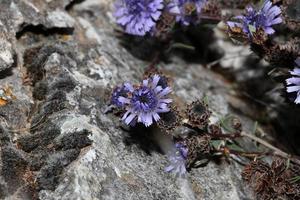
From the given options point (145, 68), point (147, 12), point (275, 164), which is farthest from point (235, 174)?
point (147, 12)

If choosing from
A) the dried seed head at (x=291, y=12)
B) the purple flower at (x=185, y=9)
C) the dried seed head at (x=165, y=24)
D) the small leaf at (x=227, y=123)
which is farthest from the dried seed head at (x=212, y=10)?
the small leaf at (x=227, y=123)

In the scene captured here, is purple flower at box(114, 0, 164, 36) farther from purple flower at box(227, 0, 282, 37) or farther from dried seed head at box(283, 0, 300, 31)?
dried seed head at box(283, 0, 300, 31)

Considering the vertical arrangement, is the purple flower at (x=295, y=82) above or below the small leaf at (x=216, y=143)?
above

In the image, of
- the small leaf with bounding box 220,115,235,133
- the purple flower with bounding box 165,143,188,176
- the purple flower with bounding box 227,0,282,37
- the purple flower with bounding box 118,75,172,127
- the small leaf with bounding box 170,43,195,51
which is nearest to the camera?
the purple flower with bounding box 118,75,172,127

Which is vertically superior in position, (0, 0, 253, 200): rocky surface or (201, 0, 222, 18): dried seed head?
(201, 0, 222, 18): dried seed head

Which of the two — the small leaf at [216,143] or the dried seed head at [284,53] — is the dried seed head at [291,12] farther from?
the small leaf at [216,143]

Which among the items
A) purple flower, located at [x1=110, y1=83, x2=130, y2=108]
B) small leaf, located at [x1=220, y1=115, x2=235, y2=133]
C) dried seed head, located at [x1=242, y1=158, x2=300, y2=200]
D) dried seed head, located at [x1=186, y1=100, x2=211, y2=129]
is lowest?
dried seed head, located at [x1=242, y1=158, x2=300, y2=200]

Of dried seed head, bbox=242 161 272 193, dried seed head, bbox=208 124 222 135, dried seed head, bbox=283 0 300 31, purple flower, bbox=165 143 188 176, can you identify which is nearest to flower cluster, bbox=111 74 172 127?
purple flower, bbox=165 143 188 176
